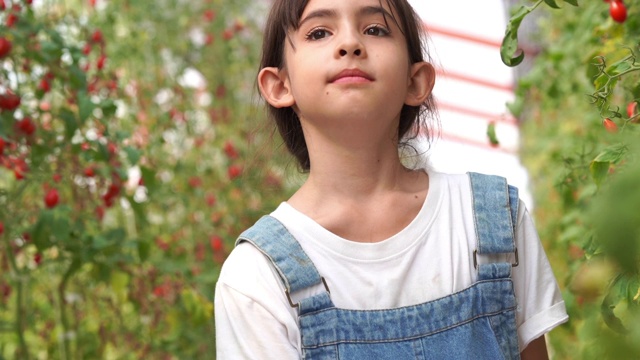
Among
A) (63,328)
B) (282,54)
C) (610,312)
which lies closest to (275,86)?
(282,54)

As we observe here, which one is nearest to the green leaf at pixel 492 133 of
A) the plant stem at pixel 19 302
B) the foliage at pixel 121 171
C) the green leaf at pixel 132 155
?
the foliage at pixel 121 171

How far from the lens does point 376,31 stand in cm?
121

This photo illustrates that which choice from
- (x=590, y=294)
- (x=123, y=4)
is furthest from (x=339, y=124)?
(x=123, y=4)

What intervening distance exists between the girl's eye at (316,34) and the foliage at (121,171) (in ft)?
0.81

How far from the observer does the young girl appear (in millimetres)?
1096

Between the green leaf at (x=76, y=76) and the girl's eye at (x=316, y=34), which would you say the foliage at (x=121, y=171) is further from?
the girl's eye at (x=316, y=34)

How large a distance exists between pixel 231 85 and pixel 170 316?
199cm

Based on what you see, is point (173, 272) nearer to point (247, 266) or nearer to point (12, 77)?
point (12, 77)

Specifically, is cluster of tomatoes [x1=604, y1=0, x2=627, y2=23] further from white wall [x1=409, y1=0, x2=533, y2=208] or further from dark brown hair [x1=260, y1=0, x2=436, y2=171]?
white wall [x1=409, y1=0, x2=533, y2=208]

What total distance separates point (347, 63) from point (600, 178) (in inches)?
12.6

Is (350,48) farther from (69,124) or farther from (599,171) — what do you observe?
(69,124)

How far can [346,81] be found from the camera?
45.1 inches

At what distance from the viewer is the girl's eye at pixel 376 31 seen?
47.6 inches

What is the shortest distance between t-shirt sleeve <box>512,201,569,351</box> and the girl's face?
0.21m
